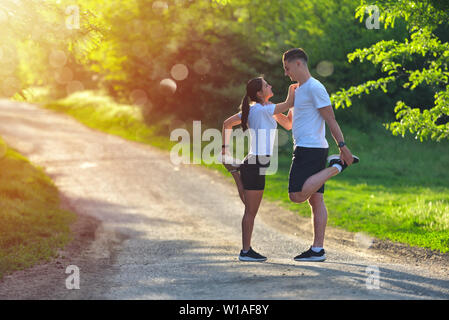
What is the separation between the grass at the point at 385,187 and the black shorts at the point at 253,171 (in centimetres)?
362

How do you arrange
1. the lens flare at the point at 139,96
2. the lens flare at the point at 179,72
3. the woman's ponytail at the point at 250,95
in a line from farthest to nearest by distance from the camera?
the lens flare at the point at 139,96
the lens flare at the point at 179,72
the woman's ponytail at the point at 250,95

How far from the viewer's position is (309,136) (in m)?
5.93

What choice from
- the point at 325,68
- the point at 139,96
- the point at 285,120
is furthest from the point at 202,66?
the point at 285,120

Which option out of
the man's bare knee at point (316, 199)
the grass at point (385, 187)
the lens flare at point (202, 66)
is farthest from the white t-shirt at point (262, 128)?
the lens flare at point (202, 66)

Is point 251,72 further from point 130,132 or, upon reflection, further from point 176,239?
point 176,239

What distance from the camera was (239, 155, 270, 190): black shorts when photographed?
238 inches

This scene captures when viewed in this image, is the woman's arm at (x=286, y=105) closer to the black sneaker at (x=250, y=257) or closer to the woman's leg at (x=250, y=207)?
the woman's leg at (x=250, y=207)

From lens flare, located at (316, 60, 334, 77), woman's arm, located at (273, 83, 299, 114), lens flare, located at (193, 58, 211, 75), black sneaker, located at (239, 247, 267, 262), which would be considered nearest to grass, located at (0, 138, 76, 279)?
black sneaker, located at (239, 247, 267, 262)

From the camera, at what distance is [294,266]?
602 cm

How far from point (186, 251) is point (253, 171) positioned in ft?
8.63

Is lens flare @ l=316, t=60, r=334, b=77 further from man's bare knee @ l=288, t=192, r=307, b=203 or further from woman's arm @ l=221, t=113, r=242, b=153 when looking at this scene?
man's bare knee @ l=288, t=192, r=307, b=203

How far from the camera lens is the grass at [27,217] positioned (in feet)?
25.9


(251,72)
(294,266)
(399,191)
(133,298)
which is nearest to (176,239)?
(294,266)
